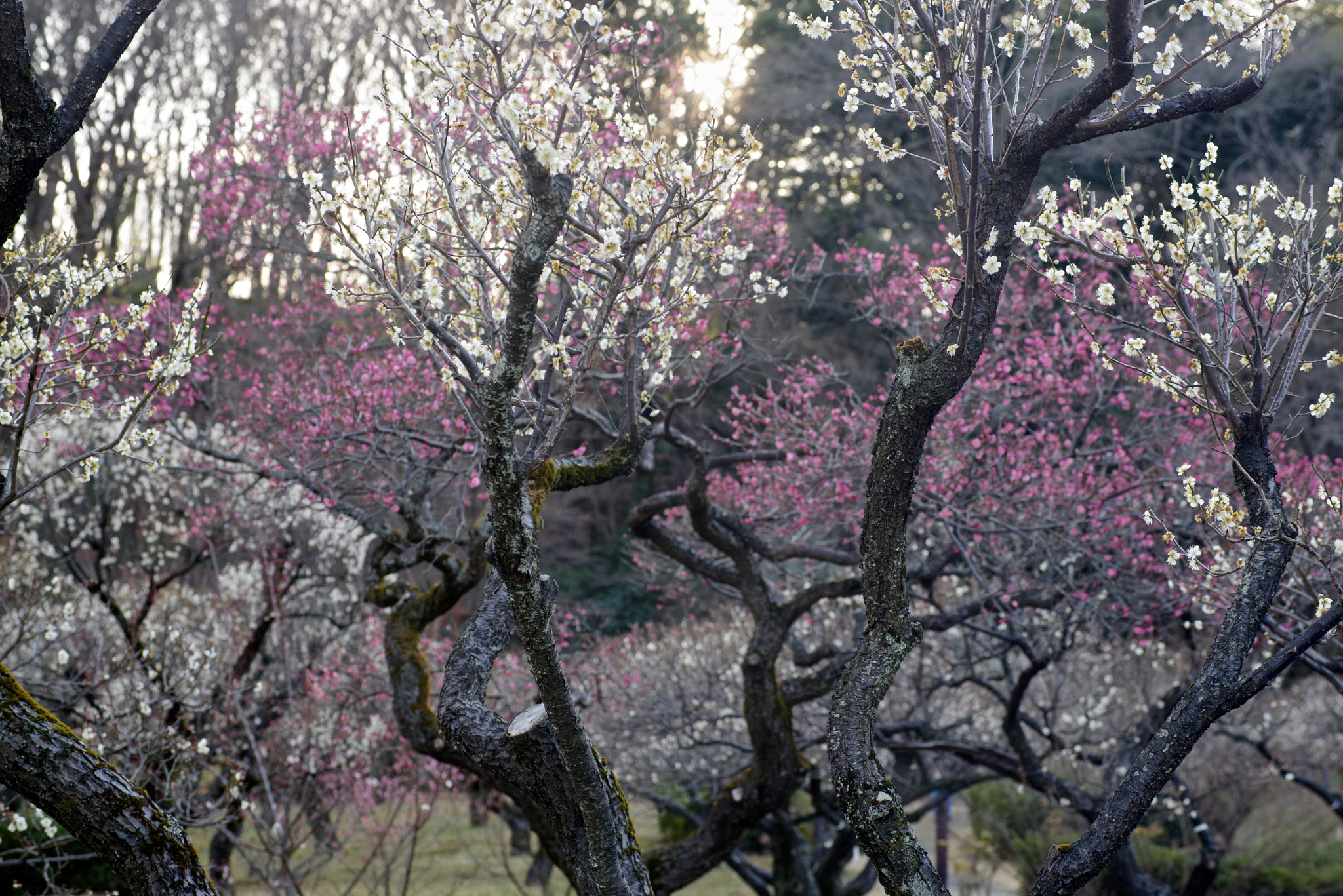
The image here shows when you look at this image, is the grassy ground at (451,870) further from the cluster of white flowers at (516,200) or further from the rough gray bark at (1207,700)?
the rough gray bark at (1207,700)

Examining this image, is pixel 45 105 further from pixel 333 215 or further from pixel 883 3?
pixel 883 3

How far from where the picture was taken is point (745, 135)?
3.47 metres

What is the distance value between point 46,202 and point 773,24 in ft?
39.2

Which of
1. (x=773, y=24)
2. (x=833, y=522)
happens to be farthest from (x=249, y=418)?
(x=773, y=24)

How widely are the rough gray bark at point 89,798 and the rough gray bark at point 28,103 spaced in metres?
1.47

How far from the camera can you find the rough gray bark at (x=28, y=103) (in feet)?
9.48

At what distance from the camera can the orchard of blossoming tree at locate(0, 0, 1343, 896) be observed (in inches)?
119

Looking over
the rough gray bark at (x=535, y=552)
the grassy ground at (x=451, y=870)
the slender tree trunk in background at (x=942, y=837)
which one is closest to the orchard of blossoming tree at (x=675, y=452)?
the rough gray bark at (x=535, y=552)

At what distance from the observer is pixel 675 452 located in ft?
53.8

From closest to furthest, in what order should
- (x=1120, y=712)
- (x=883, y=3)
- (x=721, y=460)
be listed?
(x=883, y=3)
(x=721, y=460)
(x=1120, y=712)

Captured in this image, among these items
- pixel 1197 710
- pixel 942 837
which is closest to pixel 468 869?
pixel 942 837

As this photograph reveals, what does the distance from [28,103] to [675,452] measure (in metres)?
13.7

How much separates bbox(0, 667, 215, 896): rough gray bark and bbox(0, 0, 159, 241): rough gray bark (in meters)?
1.47

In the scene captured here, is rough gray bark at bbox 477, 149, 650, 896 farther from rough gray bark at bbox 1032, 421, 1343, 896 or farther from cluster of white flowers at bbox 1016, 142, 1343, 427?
cluster of white flowers at bbox 1016, 142, 1343, 427
